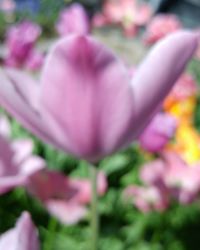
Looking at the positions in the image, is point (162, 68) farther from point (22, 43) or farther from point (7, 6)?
point (7, 6)

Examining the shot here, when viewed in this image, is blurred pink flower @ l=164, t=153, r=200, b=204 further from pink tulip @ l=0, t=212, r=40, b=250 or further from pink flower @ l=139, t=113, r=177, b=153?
pink tulip @ l=0, t=212, r=40, b=250

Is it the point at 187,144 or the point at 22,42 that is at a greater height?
the point at 22,42

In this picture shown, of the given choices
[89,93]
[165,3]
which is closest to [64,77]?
[89,93]

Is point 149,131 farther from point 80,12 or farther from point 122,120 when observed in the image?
point 122,120

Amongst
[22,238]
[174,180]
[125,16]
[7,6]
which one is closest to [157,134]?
[174,180]

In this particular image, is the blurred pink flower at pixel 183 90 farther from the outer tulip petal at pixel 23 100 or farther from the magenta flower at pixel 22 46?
the outer tulip petal at pixel 23 100

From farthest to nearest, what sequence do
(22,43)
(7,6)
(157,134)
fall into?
(7,6) < (22,43) < (157,134)

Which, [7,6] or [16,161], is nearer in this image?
[16,161]

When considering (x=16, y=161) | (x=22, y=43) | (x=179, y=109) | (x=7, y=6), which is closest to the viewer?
(x=16, y=161)
